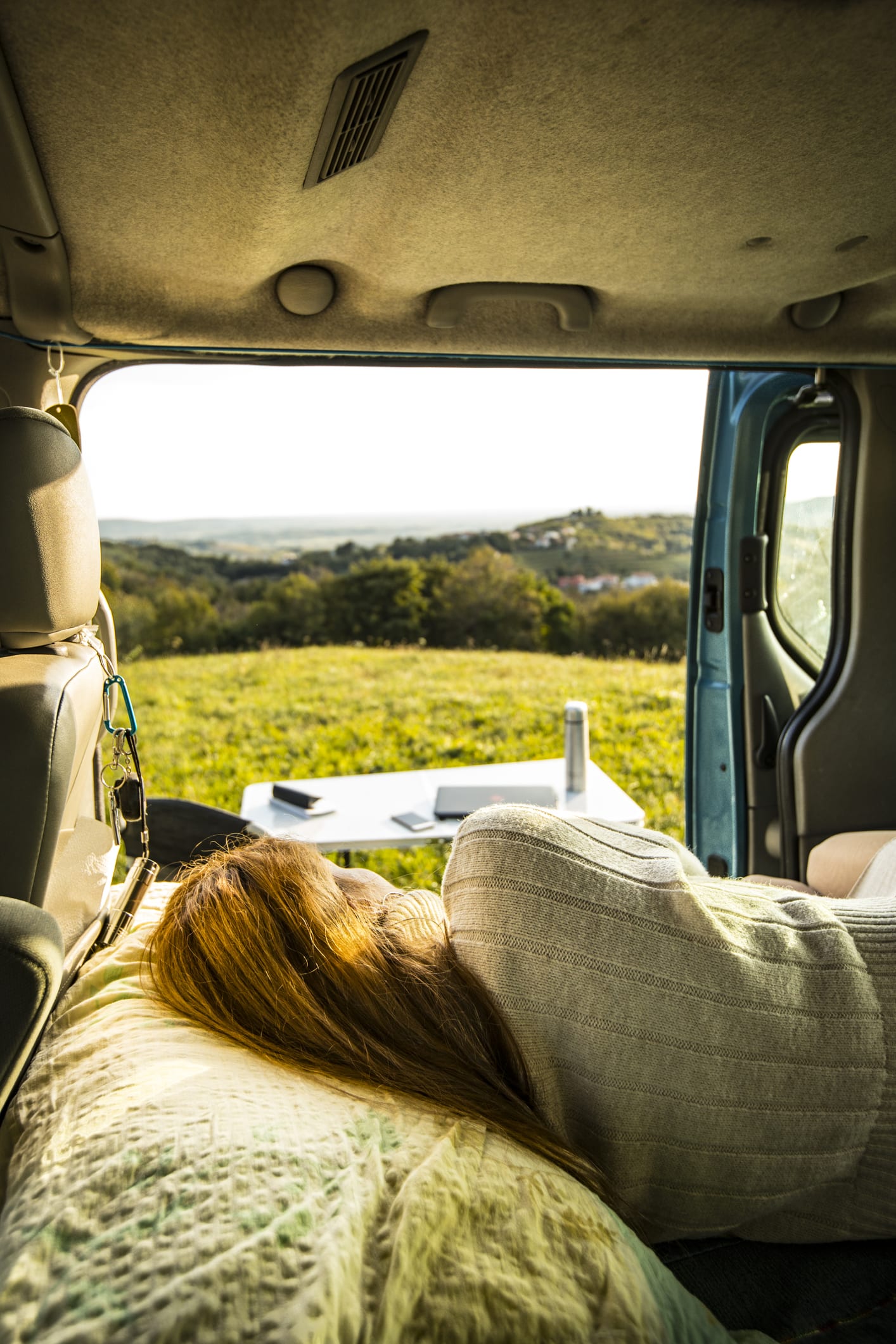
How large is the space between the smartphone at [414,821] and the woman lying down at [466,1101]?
64.8 inches

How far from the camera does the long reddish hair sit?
866 mm

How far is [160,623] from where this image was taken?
9.26m

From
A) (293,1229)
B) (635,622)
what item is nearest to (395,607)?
(635,622)

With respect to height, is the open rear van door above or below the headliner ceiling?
below

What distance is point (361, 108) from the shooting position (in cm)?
121

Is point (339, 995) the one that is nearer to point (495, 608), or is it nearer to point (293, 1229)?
point (293, 1229)

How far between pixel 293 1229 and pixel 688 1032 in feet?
1.37

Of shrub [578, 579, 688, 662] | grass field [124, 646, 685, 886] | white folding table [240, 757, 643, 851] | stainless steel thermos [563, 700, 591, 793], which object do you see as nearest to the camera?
white folding table [240, 757, 643, 851]

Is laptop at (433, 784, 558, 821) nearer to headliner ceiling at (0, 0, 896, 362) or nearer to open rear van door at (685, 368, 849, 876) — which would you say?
open rear van door at (685, 368, 849, 876)

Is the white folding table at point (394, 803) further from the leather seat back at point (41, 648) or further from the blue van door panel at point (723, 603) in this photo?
the leather seat back at point (41, 648)

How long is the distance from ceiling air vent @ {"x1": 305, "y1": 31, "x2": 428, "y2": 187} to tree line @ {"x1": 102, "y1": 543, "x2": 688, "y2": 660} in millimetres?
8424

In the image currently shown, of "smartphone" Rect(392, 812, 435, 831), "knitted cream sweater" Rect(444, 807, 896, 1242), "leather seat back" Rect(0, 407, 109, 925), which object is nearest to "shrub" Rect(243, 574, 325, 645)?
"smartphone" Rect(392, 812, 435, 831)

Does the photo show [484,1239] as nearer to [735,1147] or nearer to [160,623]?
[735,1147]

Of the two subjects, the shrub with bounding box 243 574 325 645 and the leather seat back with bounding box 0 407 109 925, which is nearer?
the leather seat back with bounding box 0 407 109 925
